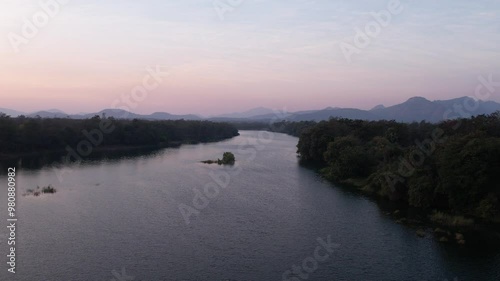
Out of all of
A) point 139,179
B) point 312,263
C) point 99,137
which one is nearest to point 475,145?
point 312,263

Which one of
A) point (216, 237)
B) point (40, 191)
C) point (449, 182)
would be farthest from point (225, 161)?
point (449, 182)

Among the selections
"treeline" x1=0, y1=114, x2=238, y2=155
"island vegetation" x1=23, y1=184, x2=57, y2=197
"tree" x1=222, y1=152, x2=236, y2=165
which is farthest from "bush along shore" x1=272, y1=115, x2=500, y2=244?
"treeline" x1=0, y1=114, x2=238, y2=155

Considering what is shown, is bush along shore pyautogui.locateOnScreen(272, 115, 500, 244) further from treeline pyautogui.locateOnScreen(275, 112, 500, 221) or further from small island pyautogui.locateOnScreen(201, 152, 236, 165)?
small island pyautogui.locateOnScreen(201, 152, 236, 165)

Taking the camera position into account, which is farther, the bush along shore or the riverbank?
the bush along shore

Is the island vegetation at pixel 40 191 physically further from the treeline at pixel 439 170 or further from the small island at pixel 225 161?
the treeline at pixel 439 170

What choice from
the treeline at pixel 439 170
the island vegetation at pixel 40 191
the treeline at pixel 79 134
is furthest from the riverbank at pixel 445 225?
the treeline at pixel 79 134

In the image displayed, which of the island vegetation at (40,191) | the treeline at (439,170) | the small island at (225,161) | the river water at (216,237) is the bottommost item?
the river water at (216,237)

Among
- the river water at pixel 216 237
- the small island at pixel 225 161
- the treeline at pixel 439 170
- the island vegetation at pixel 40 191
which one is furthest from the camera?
the small island at pixel 225 161

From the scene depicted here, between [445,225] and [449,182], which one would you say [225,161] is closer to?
[449,182]
